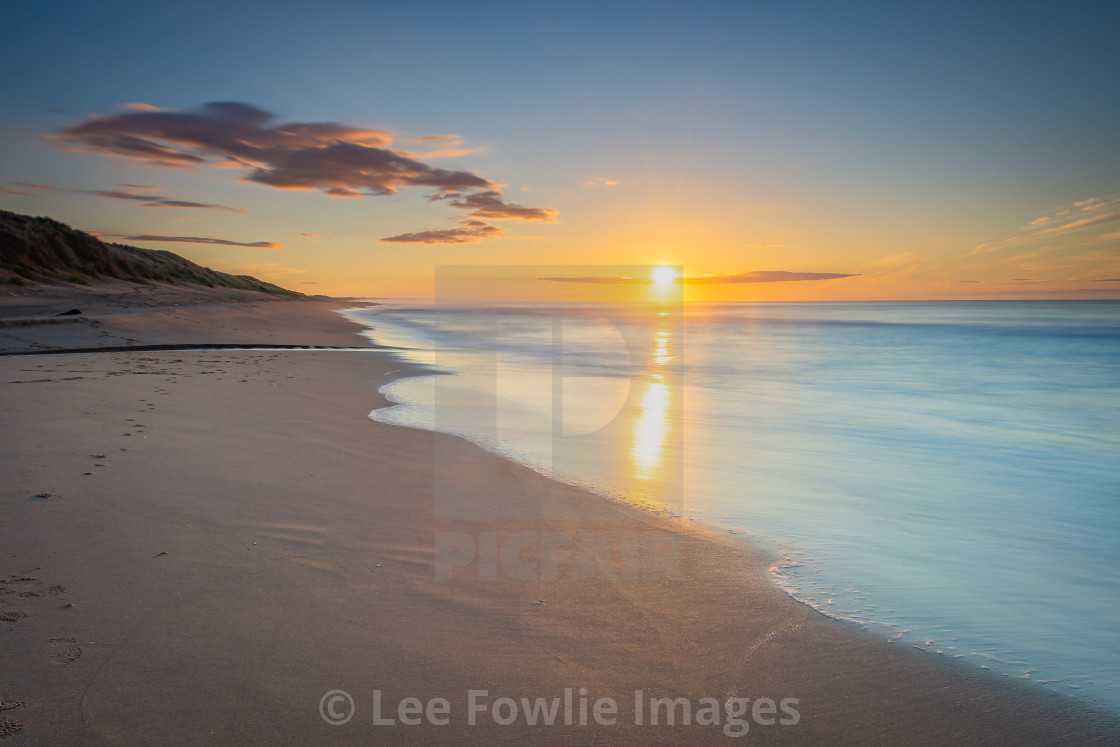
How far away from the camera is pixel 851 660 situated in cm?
279

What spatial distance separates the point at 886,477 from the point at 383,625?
5788 mm

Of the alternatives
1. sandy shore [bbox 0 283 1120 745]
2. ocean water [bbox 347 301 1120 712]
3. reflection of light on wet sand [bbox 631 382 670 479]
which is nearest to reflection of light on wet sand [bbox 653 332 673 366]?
ocean water [bbox 347 301 1120 712]

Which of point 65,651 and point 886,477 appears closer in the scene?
point 65,651

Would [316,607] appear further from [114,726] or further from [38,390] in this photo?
[38,390]

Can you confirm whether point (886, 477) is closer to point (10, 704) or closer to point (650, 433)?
point (650, 433)

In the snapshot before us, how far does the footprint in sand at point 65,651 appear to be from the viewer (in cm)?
233

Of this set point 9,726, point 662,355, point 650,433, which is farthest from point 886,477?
point 662,355

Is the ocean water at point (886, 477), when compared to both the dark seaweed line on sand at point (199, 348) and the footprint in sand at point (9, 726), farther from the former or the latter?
the dark seaweed line on sand at point (199, 348)

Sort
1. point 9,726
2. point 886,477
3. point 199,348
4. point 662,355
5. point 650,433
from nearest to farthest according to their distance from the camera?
point 9,726 → point 886,477 → point 650,433 → point 199,348 → point 662,355

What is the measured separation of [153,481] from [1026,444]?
11.1 m

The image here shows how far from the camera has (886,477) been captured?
6.34m

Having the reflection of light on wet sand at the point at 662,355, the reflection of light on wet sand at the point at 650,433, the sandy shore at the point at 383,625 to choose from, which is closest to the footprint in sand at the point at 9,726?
the sandy shore at the point at 383,625

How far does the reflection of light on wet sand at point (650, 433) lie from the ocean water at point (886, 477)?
0.14 ft

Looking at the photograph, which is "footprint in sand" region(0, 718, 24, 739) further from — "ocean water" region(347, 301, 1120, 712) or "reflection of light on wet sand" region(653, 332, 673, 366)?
"reflection of light on wet sand" region(653, 332, 673, 366)
